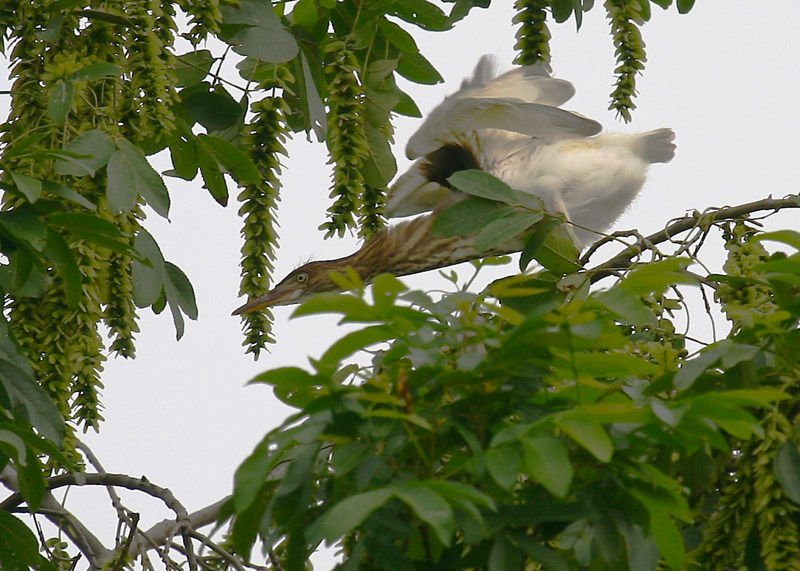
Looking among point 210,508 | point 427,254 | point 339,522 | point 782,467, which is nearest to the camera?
point 339,522

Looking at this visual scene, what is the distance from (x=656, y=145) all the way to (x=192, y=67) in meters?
1.68

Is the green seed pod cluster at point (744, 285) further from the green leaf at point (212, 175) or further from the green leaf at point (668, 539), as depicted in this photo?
the green leaf at point (212, 175)

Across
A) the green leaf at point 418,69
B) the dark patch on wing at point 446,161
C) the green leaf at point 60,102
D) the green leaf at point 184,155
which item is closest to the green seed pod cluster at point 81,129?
the green leaf at point 60,102

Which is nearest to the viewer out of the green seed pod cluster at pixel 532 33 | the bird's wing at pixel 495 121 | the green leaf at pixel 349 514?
the green leaf at pixel 349 514

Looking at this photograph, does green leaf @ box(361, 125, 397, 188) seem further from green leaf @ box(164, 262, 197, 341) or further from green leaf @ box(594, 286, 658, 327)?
green leaf @ box(594, 286, 658, 327)

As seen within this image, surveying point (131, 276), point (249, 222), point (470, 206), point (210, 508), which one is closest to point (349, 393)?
point (470, 206)

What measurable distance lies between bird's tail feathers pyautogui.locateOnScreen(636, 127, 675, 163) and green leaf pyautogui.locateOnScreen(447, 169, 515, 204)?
185cm

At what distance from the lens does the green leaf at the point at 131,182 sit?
1.55m

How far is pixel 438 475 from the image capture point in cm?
95

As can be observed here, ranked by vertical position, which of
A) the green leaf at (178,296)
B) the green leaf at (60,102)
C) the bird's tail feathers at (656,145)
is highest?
the bird's tail feathers at (656,145)

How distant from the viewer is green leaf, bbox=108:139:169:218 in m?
1.55

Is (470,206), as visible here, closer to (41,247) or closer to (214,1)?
(214,1)

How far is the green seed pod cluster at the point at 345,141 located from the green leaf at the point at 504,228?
0.37 m

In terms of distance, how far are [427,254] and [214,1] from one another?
1617 mm
